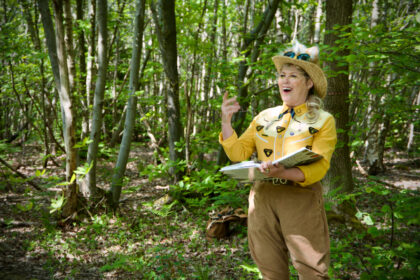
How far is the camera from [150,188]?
7.64m

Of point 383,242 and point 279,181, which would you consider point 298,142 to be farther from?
point 383,242

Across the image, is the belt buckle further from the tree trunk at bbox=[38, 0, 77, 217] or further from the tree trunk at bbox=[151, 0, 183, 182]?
the tree trunk at bbox=[38, 0, 77, 217]

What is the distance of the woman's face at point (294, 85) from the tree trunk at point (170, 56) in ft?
10.8

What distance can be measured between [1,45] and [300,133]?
23.9ft

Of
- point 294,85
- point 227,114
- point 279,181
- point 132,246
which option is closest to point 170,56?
point 132,246

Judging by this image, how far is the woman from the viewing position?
65.6 inches

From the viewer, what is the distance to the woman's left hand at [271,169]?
5.07 ft

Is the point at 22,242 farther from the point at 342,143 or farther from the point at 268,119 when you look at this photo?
the point at 342,143

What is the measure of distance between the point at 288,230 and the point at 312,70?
3.40 ft

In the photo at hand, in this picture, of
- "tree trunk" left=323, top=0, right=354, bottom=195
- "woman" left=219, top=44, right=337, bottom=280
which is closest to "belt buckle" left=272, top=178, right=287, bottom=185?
"woman" left=219, top=44, right=337, bottom=280

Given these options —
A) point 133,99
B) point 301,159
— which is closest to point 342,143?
point 301,159

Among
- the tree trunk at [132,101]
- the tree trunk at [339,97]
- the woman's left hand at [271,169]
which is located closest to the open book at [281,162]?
the woman's left hand at [271,169]

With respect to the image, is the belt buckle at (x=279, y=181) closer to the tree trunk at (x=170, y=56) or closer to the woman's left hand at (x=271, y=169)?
the woman's left hand at (x=271, y=169)

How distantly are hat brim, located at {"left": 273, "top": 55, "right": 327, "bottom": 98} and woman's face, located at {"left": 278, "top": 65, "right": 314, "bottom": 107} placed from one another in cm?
3
